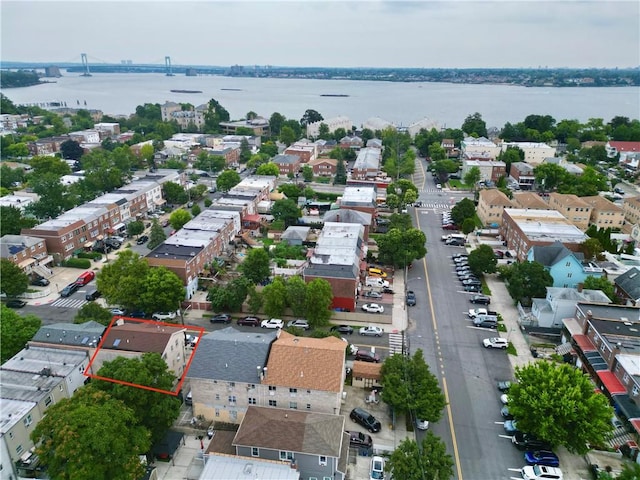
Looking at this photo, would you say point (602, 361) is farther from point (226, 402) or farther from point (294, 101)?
point (294, 101)

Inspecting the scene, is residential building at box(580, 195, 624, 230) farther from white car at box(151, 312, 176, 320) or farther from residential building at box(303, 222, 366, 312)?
white car at box(151, 312, 176, 320)

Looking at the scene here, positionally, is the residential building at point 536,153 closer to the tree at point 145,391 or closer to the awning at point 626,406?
the awning at point 626,406

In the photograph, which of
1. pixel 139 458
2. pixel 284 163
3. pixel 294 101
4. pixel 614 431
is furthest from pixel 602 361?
pixel 294 101

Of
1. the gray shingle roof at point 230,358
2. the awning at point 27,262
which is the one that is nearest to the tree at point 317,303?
the gray shingle roof at point 230,358

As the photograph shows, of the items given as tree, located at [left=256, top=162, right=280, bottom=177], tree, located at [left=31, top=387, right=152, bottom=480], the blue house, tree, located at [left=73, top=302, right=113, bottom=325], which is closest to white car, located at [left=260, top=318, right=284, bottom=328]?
tree, located at [left=73, top=302, right=113, bottom=325]

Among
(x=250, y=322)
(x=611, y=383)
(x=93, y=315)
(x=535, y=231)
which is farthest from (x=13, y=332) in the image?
(x=535, y=231)
